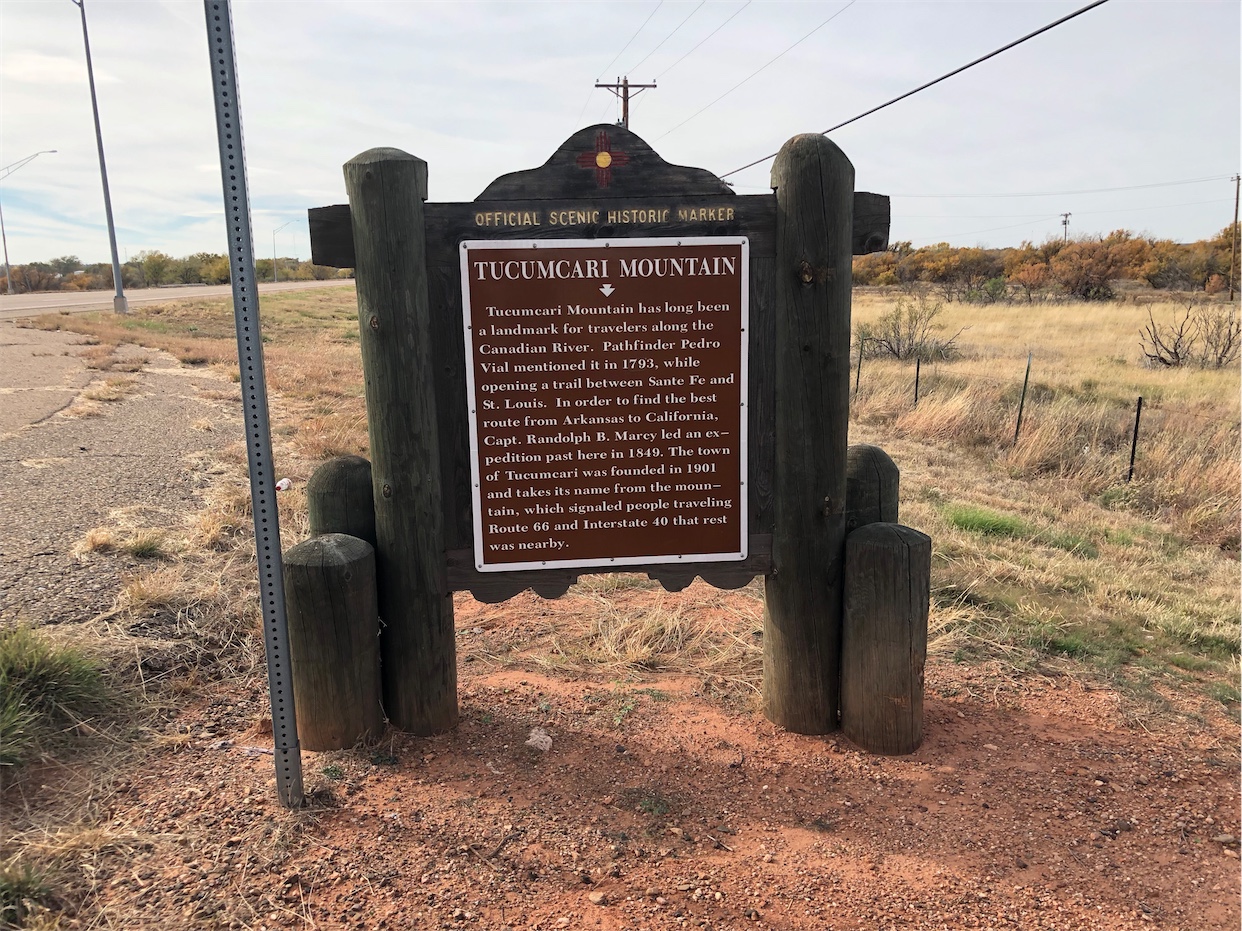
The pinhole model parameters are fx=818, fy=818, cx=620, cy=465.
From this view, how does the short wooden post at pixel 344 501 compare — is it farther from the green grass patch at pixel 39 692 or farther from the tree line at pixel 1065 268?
the tree line at pixel 1065 268

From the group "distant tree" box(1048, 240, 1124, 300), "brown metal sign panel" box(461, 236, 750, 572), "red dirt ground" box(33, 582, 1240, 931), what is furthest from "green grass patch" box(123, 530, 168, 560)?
"distant tree" box(1048, 240, 1124, 300)

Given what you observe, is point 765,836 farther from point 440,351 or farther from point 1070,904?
point 440,351

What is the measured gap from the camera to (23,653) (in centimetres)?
318

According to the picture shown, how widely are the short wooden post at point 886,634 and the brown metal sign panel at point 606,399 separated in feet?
1.60

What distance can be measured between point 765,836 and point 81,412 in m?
11.5

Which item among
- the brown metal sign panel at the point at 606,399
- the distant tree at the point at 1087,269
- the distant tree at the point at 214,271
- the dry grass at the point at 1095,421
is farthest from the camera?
the distant tree at the point at 214,271

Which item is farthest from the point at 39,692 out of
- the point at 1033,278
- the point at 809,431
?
the point at 1033,278

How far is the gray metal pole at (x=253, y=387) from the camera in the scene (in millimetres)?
2279

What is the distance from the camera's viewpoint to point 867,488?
3.47 meters

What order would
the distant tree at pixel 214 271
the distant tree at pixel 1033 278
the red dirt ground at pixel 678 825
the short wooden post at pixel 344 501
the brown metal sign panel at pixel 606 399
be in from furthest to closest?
the distant tree at pixel 214 271 < the distant tree at pixel 1033 278 < the short wooden post at pixel 344 501 < the brown metal sign panel at pixel 606 399 < the red dirt ground at pixel 678 825

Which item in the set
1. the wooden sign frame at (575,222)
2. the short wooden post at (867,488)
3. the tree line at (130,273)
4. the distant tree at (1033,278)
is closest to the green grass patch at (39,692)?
the wooden sign frame at (575,222)

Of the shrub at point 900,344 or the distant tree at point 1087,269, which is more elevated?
the distant tree at point 1087,269

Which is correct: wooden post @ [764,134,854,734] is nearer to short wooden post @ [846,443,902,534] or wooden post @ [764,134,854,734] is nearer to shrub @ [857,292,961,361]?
short wooden post @ [846,443,902,534]

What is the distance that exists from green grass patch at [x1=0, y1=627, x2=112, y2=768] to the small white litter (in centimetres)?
172
